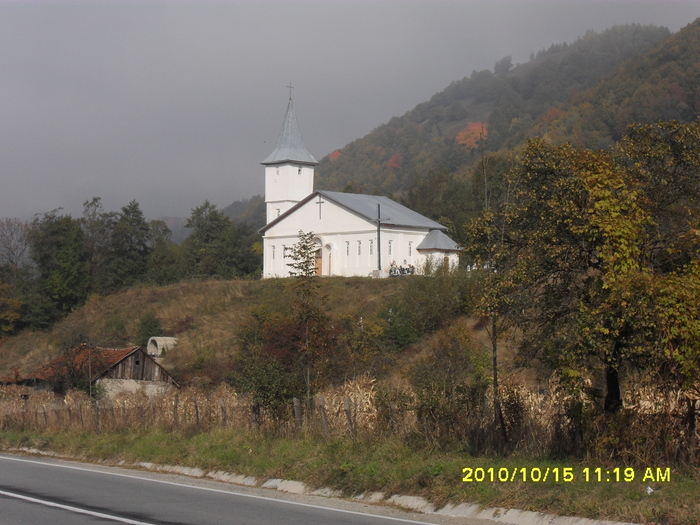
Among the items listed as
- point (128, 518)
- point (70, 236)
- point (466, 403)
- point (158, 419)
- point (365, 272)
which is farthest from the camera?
point (70, 236)

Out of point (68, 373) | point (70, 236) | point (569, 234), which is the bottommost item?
point (68, 373)

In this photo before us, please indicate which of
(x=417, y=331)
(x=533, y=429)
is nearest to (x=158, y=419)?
(x=533, y=429)

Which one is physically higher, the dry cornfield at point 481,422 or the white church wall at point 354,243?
the white church wall at point 354,243

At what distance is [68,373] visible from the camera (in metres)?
38.6

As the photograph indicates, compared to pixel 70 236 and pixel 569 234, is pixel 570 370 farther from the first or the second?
pixel 70 236

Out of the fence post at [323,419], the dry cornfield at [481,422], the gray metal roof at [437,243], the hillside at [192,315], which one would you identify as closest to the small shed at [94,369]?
the hillside at [192,315]

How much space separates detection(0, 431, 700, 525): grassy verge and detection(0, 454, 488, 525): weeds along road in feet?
2.04

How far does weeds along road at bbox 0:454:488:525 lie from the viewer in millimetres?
11023

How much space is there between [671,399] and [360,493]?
487cm

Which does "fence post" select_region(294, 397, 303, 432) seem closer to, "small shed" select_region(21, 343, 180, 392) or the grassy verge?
the grassy verge

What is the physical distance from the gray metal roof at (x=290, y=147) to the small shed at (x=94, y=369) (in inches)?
1313
